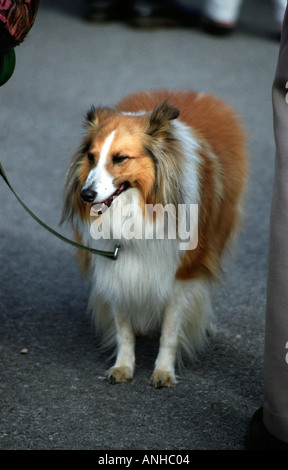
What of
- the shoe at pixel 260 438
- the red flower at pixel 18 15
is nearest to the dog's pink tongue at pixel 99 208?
the red flower at pixel 18 15

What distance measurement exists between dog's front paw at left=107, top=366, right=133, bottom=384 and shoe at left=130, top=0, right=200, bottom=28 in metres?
6.93

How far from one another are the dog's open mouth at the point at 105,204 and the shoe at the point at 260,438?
1.02 meters

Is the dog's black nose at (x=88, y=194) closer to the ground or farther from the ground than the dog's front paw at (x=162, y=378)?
farther from the ground

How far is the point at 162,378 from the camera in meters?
3.28

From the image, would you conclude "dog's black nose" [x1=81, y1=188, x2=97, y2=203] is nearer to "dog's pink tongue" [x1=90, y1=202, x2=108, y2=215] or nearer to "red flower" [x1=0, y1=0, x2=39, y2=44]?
"dog's pink tongue" [x1=90, y1=202, x2=108, y2=215]

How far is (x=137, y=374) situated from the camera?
3.39 meters

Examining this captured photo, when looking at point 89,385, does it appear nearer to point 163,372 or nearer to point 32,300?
point 163,372

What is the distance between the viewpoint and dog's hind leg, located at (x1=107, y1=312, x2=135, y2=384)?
3332 mm

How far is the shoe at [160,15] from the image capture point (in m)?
9.42

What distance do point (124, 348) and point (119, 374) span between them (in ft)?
A: 0.54

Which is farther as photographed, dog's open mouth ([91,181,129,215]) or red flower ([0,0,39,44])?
dog's open mouth ([91,181,129,215])

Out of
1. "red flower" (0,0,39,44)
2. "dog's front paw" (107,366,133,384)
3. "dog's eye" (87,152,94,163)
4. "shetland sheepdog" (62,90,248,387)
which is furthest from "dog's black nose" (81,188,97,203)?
"dog's front paw" (107,366,133,384)

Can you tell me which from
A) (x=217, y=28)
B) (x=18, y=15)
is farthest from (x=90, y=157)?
(x=217, y=28)

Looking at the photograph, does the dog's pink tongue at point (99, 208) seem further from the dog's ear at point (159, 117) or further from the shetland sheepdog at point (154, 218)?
the dog's ear at point (159, 117)
